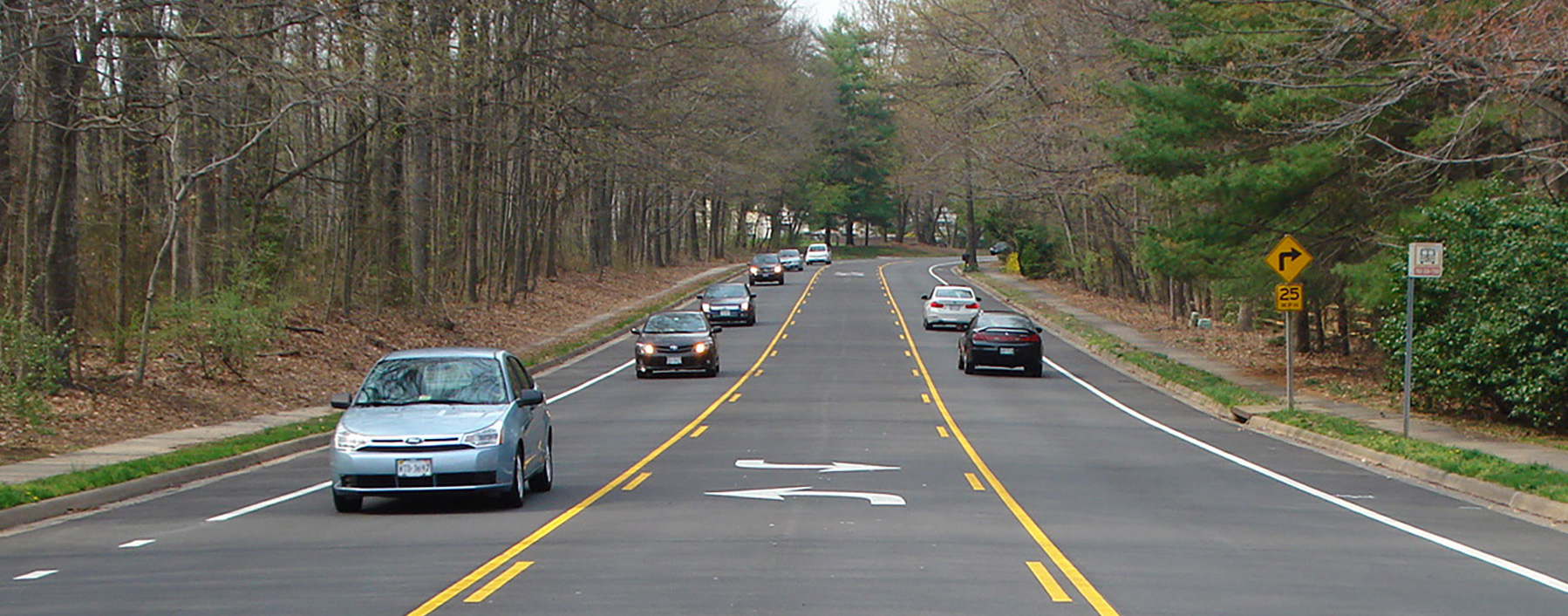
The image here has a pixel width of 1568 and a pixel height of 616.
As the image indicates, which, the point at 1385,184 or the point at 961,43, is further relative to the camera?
the point at 961,43

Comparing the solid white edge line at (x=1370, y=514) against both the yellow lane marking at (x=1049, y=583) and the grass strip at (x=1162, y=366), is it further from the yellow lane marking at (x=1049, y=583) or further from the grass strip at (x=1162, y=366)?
the yellow lane marking at (x=1049, y=583)

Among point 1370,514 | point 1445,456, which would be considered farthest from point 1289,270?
point 1370,514

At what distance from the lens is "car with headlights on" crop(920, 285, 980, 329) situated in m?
48.1

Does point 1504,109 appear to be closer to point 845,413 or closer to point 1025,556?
point 845,413

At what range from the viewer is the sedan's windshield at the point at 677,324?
108 ft

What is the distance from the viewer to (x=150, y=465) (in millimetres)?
16375

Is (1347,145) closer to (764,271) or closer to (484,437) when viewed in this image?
(484,437)

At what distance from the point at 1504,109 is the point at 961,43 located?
20870mm

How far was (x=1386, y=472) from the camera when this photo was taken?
1795 centimetres

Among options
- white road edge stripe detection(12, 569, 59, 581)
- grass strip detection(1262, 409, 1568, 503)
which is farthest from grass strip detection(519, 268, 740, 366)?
white road edge stripe detection(12, 569, 59, 581)

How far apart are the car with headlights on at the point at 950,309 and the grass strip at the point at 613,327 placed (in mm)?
9783

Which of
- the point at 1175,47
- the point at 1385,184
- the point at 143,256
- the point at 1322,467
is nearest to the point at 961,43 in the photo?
the point at 1175,47

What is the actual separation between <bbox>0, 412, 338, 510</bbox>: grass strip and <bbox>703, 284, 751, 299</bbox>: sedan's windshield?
2864 centimetres

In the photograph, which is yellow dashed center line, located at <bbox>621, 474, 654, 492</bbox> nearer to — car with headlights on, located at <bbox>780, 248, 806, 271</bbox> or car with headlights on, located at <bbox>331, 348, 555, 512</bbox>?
car with headlights on, located at <bbox>331, 348, 555, 512</bbox>
